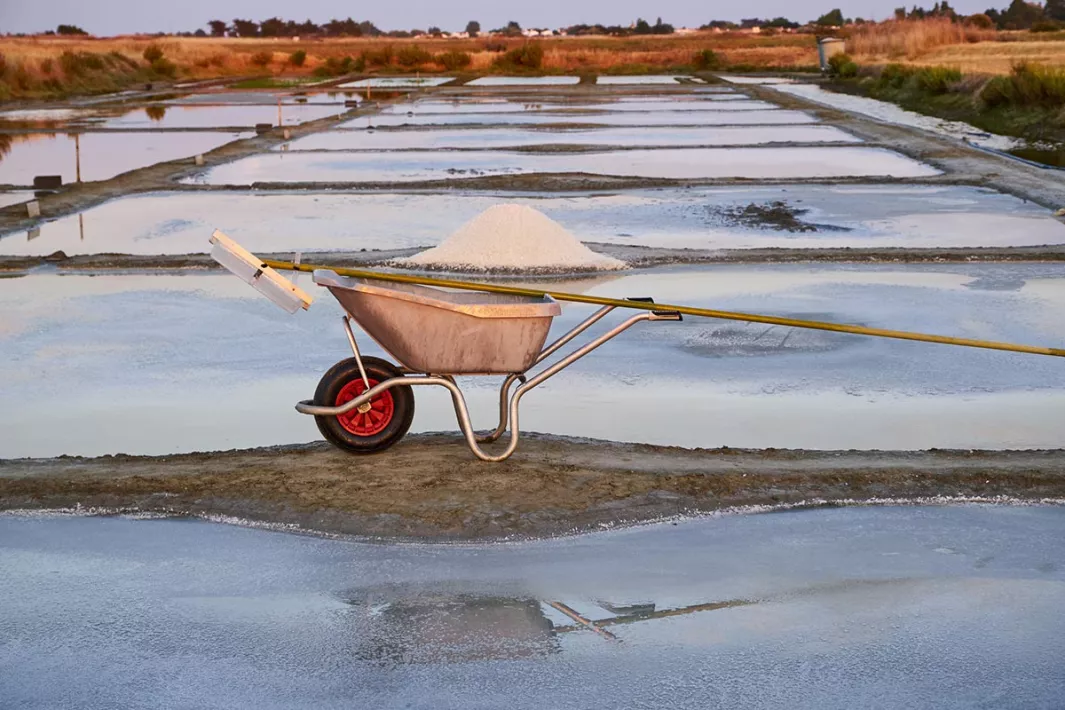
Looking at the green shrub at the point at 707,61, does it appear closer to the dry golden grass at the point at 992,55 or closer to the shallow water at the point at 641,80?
the shallow water at the point at 641,80

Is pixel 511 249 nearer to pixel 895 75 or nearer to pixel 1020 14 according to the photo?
pixel 895 75

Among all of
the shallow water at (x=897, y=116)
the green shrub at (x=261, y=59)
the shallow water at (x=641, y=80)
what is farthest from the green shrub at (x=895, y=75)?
the green shrub at (x=261, y=59)

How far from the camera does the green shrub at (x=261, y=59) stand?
59.0 meters

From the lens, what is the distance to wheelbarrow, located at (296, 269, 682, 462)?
464 cm

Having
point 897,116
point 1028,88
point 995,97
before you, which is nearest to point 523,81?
point 897,116

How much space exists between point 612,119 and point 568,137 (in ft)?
15.3

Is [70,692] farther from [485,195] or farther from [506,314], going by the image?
[485,195]

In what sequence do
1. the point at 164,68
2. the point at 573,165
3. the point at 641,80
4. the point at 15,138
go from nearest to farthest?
1. the point at 573,165
2. the point at 15,138
3. the point at 641,80
4. the point at 164,68

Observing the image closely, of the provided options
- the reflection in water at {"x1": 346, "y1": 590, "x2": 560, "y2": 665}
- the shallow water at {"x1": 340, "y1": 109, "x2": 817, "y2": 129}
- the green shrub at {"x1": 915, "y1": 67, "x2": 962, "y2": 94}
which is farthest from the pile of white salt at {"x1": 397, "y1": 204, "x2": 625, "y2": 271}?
the green shrub at {"x1": 915, "y1": 67, "x2": 962, "y2": 94}

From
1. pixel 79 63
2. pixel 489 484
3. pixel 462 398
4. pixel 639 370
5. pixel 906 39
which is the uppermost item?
pixel 906 39

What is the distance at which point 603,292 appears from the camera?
344 inches

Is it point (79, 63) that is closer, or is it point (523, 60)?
point (79, 63)

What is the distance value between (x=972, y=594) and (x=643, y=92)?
33.3 meters

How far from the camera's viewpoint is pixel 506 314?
464 centimetres
